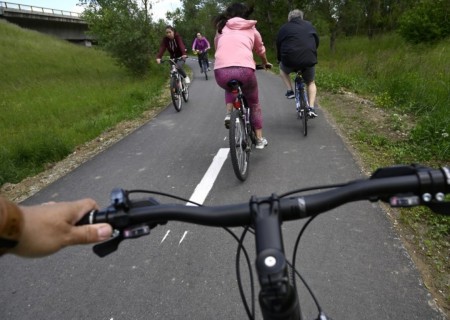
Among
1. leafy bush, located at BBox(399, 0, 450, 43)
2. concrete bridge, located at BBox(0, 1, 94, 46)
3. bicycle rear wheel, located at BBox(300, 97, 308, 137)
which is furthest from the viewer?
concrete bridge, located at BBox(0, 1, 94, 46)

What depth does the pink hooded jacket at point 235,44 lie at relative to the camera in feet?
14.5

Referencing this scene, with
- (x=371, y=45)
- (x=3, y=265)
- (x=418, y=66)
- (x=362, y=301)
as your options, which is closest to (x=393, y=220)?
(x=362, y=301)

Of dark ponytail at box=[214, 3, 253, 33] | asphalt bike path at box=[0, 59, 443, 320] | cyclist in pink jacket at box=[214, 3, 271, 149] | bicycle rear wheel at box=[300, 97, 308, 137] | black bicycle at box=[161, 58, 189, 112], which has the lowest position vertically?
asphalt bike path at box=[0, 59, 443, 320]

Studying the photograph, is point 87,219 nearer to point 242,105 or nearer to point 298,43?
point 242,105

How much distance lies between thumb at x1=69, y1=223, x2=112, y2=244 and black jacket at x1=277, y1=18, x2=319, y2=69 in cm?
554

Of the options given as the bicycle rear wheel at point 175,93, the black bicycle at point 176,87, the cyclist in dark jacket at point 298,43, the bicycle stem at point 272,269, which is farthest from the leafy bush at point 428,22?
the bicycle stem at point 272,269

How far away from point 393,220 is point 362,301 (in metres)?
1.23

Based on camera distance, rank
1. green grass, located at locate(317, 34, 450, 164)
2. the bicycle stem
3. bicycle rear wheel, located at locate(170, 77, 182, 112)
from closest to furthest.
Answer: the bicycle stem, green grass, located at locate(317, 34, 450, 164), bicycle rear wheel, located at locate(170, 77, 182, 112)

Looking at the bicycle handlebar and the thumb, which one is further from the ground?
the bicycle handlebar

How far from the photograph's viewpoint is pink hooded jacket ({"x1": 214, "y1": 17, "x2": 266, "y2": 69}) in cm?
443

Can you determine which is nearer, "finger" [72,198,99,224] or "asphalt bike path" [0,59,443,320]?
"finger" [72,198,99,224]

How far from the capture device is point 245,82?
4.61 meters

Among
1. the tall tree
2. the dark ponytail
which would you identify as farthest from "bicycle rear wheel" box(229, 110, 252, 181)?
the tall tree

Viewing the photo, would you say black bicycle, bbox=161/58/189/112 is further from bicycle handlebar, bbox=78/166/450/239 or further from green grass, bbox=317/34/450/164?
bicycle handlebar, bbox=78/166/450/239
